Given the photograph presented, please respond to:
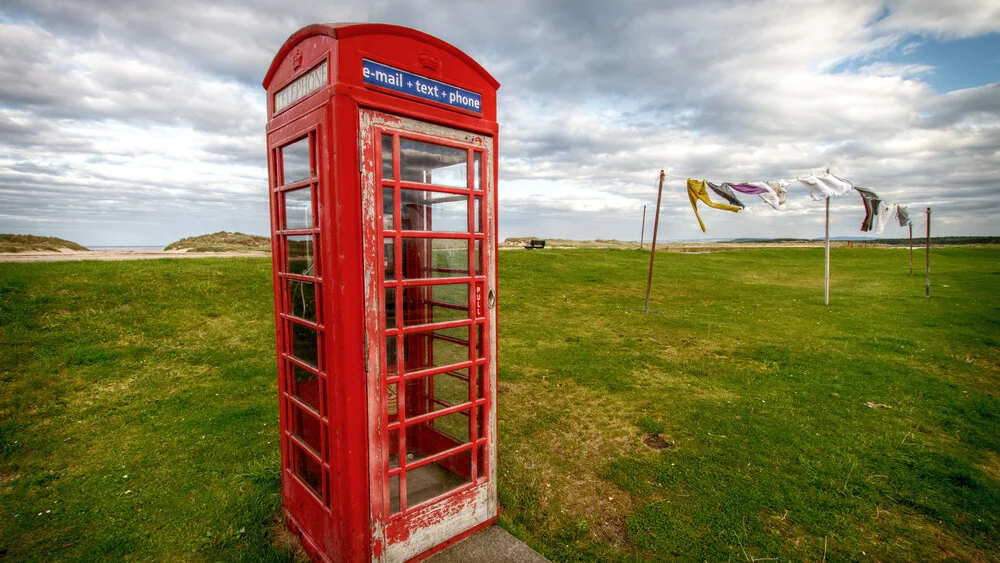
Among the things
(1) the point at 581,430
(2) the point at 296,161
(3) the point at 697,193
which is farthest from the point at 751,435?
(3) the point at 697,193

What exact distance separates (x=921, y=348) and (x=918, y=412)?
174 inches

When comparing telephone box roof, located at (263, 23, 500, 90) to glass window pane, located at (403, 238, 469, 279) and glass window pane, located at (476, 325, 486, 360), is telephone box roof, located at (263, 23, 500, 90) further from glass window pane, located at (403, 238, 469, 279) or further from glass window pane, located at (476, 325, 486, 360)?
glass window pane, located at (476, 325, 486, 360)

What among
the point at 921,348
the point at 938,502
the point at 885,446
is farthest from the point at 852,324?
the point at 938,502

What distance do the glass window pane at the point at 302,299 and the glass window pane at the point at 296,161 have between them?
735mm

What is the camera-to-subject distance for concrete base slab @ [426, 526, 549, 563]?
3.38 meters

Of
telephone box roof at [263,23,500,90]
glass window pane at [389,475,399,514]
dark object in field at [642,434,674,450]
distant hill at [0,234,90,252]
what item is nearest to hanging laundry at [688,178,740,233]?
dark object in field at [642,434,674,450]

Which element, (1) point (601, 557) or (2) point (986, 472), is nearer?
(1) point (601, 557)

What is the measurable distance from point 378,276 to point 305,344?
94 cm

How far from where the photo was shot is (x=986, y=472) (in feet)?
15.7

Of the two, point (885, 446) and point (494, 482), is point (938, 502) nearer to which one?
point (885, 446)

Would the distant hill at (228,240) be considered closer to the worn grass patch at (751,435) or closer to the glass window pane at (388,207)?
the worn grass patch at (751,435)

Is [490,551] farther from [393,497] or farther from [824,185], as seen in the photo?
[824,185]

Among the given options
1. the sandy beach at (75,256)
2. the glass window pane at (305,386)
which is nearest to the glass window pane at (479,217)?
the glass window pane at (305,386)

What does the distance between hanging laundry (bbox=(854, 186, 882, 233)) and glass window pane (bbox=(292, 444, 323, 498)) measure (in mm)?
15564
